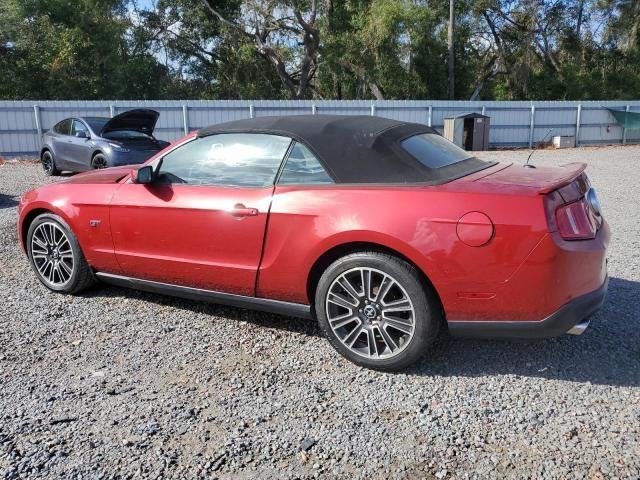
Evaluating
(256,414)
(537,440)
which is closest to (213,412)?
(256,414)

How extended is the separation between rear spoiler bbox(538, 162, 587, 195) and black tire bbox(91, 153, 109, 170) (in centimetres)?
1001

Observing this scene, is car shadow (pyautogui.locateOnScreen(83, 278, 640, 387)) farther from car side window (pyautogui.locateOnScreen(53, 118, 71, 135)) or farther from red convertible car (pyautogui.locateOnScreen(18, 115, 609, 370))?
car side window (pyautogui.locateOnScreen(53, 118, 71, 135))

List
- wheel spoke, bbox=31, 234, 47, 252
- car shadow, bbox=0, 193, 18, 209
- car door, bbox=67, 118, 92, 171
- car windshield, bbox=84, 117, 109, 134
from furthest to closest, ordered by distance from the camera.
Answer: car windshield, bbox=84, 117, 109, 134, car door, bbox=67, 118, 92, 171, car shadow, bbox=0, 193, 18, 209, wheel spoke, bbox=31, 234, 47, 252

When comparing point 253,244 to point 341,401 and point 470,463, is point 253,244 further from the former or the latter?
point 470,463

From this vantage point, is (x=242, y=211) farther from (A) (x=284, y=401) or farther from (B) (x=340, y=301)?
(A) (x=284, y=401)

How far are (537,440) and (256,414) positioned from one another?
55.1 inches

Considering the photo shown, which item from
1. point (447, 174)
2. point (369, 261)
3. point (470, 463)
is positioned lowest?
point (470, 463)

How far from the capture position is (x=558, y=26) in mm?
36438

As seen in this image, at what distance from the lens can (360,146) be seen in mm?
3566

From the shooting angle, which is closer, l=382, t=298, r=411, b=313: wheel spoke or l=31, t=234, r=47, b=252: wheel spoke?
l=382, t=298, r=411, b=313: wheel spoke

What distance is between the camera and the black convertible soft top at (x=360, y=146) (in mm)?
3414

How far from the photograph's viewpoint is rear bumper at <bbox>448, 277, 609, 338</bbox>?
3021 millimetres

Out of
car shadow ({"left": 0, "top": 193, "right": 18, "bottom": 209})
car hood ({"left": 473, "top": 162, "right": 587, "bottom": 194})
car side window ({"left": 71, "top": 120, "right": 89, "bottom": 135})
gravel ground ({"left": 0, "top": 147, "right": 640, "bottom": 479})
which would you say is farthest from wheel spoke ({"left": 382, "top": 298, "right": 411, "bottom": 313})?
car side window ({"left": 71, "top": 120, "right": 89, "bottom": 135})

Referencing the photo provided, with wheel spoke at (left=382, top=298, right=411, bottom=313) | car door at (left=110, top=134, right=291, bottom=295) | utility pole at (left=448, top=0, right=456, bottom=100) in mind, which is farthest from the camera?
utility pole at (left=448, top=0, right=456, bottom=100)
